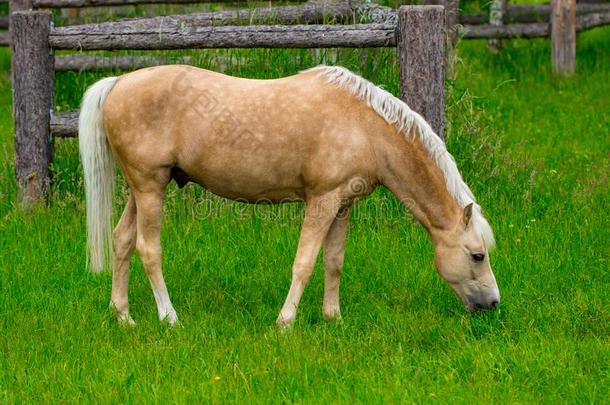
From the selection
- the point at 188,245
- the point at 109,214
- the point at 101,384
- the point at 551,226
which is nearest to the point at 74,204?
the point at 188,245

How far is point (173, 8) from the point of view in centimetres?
1369

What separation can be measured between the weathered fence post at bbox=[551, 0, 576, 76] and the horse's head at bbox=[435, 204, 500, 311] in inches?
275

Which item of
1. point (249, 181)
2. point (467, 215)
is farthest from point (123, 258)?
point (467, 215)

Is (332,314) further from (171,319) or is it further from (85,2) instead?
(85,2)

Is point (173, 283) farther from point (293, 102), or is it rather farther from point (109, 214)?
point (293, 102)

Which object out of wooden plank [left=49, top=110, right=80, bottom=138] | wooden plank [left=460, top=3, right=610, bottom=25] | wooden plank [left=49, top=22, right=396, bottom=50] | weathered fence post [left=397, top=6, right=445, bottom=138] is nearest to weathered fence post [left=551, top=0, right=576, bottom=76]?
wooden plank [left=460, top=3, right=610, bottom=25]

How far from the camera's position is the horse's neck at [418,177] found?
5.80 meters

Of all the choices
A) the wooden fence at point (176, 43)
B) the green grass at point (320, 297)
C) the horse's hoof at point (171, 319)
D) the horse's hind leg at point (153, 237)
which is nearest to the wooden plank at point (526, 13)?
the green grass at point (320, 297)

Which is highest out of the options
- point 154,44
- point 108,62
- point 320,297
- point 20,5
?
point 20,5

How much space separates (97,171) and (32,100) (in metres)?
2.05

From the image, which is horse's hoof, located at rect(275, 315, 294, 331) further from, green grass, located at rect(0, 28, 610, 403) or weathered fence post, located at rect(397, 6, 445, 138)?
weathered fence post, located at rect(397, 6, 445, 138)

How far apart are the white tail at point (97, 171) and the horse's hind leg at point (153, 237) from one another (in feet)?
0.81

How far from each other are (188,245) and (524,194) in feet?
8.82

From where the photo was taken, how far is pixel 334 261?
615cm
